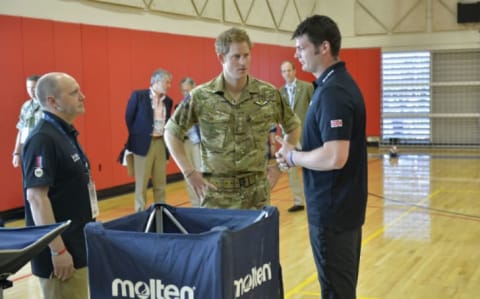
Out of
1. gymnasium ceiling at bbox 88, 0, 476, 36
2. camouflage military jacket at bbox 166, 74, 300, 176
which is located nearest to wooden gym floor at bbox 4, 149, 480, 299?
camouflage military jacket at bbox 166, 74, 300, 176

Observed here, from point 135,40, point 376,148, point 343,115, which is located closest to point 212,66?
point 135,40

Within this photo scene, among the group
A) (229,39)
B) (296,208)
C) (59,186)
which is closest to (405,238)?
(296,208)

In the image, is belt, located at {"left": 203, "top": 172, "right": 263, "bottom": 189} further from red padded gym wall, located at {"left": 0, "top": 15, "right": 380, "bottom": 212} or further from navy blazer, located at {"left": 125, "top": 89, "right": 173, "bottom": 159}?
red padded gym wall, located at {"left": 0, "top": 15, "right": 380, "bottom": 212}

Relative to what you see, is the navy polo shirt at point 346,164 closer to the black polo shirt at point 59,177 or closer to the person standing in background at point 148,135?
the black polo shirt at point 59,177

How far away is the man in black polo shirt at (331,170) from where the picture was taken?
118 inches

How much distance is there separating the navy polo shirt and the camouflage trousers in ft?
2.08

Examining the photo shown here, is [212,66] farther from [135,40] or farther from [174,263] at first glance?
[174,263]

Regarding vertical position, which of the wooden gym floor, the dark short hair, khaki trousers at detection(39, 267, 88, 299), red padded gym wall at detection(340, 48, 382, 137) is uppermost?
red padded gym wall at detection(340, 48, 382, 137)

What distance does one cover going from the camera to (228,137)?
3711 mm

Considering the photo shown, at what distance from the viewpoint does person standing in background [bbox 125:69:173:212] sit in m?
8.13

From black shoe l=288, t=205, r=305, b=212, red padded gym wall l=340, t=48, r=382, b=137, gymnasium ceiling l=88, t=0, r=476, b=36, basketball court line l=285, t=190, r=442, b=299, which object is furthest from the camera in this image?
red padded gym wall l=340, t=48, r=382, b=137

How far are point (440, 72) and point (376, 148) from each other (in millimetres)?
2657

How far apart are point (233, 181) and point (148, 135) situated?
4562 millimetres

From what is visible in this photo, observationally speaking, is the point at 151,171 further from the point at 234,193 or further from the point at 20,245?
the point at 20,245
